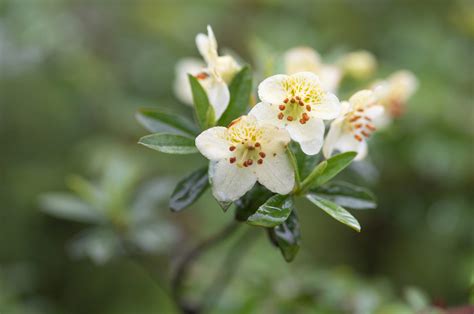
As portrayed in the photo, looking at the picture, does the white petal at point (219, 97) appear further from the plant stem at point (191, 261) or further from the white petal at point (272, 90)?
the plant stem at point (191, 261)

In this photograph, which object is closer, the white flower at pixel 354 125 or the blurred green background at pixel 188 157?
the white flower at pixel 354 125

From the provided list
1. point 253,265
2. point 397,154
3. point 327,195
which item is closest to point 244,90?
point 327,195

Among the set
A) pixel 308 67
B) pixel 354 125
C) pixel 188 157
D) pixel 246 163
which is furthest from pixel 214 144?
pixel 188 157

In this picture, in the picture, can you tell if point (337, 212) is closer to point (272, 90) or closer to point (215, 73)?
point (272, 90)

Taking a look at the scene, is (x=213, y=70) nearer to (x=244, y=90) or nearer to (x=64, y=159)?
(x=244, y=90)

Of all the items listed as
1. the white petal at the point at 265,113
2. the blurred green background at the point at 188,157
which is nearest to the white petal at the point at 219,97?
the white petal at the point at 265,113

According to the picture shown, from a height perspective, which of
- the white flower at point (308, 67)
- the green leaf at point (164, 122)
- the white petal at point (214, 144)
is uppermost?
the white petal at point (214, 144)
